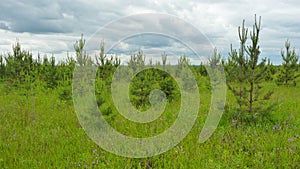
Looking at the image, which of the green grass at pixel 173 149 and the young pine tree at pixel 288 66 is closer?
the green grass at pixel 173 149

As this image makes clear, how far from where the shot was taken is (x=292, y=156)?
206 inches

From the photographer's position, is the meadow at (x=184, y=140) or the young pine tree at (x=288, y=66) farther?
the young pine tree at (x=288, y=66)

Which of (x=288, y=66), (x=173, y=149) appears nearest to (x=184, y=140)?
(x=173, y=149)

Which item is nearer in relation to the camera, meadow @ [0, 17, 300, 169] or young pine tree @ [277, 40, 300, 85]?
meadow @ [0, 17, 300, 169]

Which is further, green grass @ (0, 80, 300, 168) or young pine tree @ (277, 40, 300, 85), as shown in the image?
young pine tree @ (277, 40, 300, 85)

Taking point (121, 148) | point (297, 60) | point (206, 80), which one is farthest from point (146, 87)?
point (297, 60)

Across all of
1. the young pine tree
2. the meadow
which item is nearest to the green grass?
the meadow

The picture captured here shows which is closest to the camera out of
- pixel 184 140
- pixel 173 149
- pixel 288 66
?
pixel 173 149

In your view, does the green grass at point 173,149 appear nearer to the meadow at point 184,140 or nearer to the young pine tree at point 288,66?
the meadow at point 184,140

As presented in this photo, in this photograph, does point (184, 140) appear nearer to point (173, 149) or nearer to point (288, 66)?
point (173, 149)

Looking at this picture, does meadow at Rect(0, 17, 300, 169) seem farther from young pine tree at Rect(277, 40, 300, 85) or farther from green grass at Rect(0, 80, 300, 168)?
young pine tree at Rect(277, 40, 300, 85)

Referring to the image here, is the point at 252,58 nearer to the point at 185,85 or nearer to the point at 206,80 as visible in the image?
the point at 185,85

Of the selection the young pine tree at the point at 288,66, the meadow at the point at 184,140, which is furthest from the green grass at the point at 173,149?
the young pine tree at the point at 288,66

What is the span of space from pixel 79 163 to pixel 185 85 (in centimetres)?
1279
